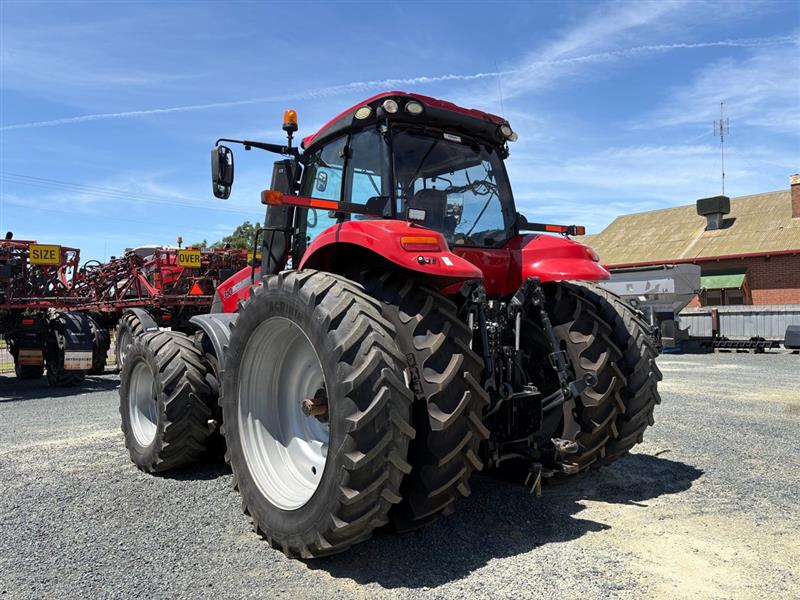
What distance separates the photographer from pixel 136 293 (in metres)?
13.4

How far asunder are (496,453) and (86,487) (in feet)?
10.4

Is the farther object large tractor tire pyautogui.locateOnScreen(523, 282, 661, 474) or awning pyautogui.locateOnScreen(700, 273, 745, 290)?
awning pyautogui.locateOnScreen(700, 273, 745, 290)

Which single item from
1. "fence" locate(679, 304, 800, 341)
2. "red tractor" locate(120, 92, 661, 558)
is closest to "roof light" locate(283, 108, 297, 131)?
"red tractor" locate(120, 92, 661, 558)

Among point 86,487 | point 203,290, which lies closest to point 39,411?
point 203,290

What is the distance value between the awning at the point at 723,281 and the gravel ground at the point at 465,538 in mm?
21486

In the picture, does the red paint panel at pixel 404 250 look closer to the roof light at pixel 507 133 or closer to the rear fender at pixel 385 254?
the rear fender at pixel 385 254

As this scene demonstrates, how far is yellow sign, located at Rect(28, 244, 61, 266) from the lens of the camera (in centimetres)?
1248

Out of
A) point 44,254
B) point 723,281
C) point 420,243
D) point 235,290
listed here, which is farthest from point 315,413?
point 723,281

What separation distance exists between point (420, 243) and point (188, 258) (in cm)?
1066

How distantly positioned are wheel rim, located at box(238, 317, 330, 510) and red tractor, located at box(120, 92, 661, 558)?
0.04 ft

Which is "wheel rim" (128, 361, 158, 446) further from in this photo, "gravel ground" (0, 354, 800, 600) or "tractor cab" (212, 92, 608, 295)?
"tractor cab" (212, 92, 608, 295)

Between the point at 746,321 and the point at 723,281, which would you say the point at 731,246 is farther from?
the point at 746,321

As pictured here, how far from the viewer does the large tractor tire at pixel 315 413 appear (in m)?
2.86

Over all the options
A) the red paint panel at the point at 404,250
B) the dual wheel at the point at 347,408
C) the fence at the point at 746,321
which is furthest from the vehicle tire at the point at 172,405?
the fence at the point at 746,321
